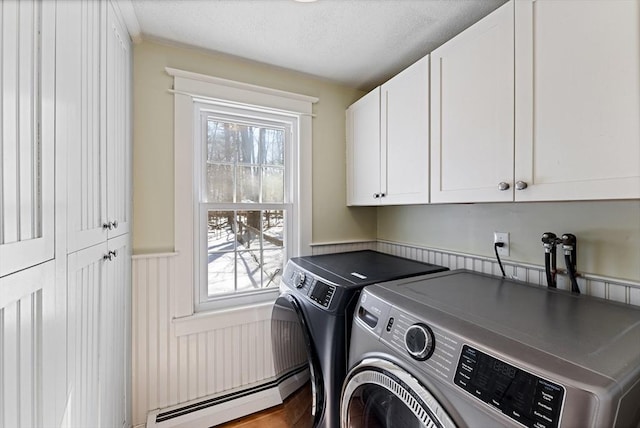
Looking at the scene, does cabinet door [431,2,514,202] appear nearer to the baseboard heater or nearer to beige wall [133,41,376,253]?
beige wall [133,41,376,253]

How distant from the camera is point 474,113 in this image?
1.19 meters

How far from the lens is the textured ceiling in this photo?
4.21 feet

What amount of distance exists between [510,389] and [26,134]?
1134 mm

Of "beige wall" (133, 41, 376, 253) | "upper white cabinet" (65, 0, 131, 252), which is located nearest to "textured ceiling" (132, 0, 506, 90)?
"beige wall" (133, 41, 376, 253)

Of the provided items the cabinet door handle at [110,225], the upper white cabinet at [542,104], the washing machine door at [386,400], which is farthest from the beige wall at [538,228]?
the cabinet door handle at [110,225]

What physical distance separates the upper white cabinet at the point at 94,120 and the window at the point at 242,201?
517 millimetres

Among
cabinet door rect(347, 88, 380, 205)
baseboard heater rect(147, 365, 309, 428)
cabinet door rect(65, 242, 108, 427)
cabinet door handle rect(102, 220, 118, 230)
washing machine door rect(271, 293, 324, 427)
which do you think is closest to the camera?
cabinet door rect(65, 242, 108, 427)

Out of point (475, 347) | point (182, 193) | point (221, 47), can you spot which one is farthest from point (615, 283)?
point (221, 47)

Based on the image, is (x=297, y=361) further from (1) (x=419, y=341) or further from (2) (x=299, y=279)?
(1) (x=419, y=341)

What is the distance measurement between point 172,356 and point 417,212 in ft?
5.96

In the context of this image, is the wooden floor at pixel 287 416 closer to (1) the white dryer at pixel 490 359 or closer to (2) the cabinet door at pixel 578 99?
(1) the white dryer at pixel 490 359

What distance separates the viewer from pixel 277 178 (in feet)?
6.68

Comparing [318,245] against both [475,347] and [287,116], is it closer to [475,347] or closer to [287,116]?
[287,116]

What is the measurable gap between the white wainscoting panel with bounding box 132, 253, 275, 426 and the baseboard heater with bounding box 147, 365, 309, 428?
1.3 inches
